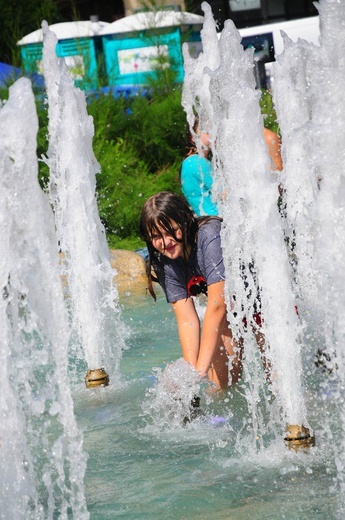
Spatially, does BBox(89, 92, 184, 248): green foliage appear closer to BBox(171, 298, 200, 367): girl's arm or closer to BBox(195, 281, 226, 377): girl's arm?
BBox(171, 298, 200, 367): girl's arm

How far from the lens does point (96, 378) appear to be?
5.14 meters

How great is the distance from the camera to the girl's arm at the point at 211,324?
13.4 feet

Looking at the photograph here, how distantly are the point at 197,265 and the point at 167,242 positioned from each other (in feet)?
0.87

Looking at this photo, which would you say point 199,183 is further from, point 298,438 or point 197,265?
point 298,438

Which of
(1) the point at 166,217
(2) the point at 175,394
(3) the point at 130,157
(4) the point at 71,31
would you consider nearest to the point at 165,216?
(1) the point at 166,217

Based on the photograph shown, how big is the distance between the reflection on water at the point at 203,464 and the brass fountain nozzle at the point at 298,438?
3cm

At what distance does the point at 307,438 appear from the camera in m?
3.71

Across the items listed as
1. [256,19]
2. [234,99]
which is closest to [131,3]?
[256,19]

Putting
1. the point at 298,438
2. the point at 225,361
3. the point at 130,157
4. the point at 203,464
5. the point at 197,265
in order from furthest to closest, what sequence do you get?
the point at 130,157, the point at 225,361, the point at 197,265, the point at 203,464, the point at 298,438

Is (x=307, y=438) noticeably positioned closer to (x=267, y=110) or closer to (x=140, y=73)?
(x=267, y=110)

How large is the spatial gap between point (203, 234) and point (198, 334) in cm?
47

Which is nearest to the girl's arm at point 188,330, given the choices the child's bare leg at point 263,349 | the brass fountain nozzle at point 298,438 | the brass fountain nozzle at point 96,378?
the child's bare leg at point 263,349

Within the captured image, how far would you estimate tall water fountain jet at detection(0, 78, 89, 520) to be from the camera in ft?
10.7

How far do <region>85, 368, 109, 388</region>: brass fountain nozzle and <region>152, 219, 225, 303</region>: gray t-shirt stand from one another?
94cm
